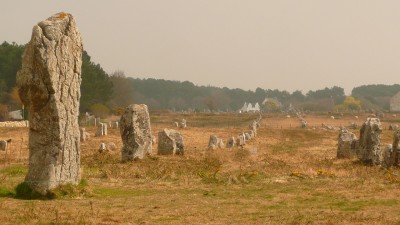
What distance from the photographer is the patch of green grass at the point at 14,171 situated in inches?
725

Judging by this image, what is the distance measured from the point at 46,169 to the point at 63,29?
3.18 metres

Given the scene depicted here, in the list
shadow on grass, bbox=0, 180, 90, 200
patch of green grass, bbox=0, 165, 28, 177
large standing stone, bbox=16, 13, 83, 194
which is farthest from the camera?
patch of green grass, bbox=0, 165, 28, 177

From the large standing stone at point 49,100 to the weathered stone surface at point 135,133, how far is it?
374 inches

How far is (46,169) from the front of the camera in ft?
44.6

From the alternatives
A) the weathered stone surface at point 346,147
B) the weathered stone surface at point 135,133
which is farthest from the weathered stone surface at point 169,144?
the weathered stone surface at point 346,147

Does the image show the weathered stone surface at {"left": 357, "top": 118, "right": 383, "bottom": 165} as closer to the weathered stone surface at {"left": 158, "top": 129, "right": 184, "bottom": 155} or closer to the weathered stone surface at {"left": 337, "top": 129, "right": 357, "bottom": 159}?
A: the weathered stone surface at {"left": 337, "top": 129, "right": 357, "bottom": 159}

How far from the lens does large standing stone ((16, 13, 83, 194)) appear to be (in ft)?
44.0

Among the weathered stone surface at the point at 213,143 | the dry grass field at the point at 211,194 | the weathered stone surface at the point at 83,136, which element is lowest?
the dry grass field at the point at 211,194

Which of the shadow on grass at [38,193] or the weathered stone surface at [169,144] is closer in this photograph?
the shadow on grass at [38,193]

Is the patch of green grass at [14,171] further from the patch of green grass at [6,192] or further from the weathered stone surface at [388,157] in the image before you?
the weathered stone surface at [388,157]

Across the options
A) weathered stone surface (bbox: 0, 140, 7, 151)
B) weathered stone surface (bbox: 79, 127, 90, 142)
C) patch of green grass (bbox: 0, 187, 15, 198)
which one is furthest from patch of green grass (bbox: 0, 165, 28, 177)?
weathered stone surface (bbox: 79, 127, 90, 142)

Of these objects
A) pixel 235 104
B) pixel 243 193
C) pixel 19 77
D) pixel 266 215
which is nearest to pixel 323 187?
pixel 243 193

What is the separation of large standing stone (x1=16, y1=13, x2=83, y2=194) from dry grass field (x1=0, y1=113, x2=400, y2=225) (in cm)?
62

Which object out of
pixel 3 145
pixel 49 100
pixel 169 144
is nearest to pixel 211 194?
pixel 49 100
